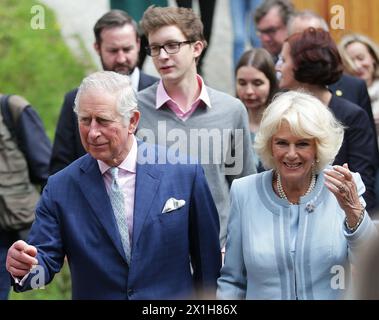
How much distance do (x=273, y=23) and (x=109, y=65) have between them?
146 cm

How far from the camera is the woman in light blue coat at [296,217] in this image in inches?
217

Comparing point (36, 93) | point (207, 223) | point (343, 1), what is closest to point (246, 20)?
point (343, 1)

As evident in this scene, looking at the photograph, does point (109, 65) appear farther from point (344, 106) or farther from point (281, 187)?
point (281, 187)

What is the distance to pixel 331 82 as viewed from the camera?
6922mm

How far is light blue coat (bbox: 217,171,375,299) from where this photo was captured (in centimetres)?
552

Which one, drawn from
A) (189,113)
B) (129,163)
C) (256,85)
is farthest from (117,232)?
(256,85)

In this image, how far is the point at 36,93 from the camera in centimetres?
994

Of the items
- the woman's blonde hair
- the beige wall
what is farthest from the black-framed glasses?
the beige wall

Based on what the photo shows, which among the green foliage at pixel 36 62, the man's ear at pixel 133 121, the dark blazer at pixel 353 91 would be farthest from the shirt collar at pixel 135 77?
the green foliage at pixel 36 62

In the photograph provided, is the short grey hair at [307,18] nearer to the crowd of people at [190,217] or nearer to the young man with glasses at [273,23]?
the young man with glasses at [273,23]

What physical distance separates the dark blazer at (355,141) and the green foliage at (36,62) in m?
3.33

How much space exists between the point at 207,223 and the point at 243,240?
28 cm
